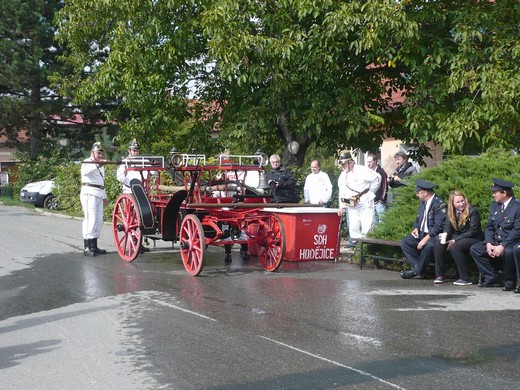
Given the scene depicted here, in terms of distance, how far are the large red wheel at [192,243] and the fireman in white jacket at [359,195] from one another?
303 cm

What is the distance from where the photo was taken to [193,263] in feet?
36.8

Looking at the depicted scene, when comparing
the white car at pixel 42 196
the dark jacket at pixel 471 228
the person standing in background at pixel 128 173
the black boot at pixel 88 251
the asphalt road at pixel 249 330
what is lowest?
the asphalt road at pixel 249 330

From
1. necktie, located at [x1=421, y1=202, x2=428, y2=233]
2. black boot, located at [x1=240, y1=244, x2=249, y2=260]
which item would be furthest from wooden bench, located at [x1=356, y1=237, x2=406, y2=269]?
black boot, located at [x1=240, y1=244, x2=249, y2=260]

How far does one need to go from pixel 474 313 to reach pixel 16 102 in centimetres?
3231

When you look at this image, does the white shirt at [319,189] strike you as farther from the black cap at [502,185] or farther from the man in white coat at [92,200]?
the black cap at [502,185]

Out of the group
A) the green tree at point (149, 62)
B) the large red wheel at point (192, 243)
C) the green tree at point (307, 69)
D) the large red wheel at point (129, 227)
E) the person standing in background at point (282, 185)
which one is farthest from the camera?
the green tree at point (149, 62)

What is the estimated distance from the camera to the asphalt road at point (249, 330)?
595cm

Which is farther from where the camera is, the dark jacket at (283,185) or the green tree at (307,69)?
the green tree at (307,69)

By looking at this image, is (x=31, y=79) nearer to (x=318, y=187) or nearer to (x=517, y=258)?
(x=318, y=187)

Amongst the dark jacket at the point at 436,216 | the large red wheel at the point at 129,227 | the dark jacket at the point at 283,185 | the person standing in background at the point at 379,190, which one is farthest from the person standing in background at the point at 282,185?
the dark jacket at the point at 436,216

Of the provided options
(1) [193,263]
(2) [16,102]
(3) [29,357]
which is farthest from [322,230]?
(2) [16,102]

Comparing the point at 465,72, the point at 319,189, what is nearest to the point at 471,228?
the point at 319,189

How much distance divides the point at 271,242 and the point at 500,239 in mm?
3306

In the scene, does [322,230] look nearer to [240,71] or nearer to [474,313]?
[474,313]
